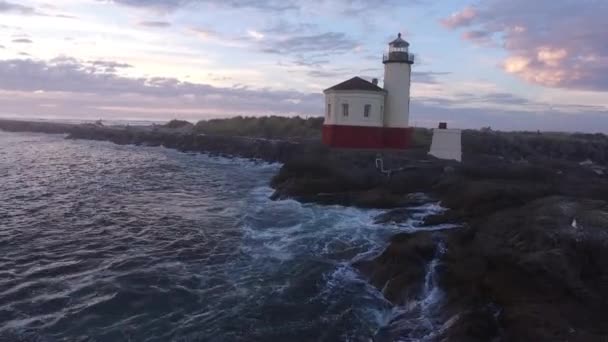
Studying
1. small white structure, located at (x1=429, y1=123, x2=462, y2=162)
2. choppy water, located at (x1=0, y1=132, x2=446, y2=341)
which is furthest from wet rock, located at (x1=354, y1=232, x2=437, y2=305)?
small white structure, located at (x1=429, y1=123, x2=462, y2=162)

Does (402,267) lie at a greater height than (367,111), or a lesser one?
lesser

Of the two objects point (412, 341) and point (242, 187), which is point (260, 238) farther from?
point (242, 187)

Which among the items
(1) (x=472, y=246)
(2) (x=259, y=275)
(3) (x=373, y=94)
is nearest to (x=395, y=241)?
(1) (x=472, y=246)

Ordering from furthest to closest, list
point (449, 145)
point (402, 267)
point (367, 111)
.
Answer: point (367, 111) → point (449, 145) → point (402, 267)

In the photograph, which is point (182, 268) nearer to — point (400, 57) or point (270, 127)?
point (400, 57)

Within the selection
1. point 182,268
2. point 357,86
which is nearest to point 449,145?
point 357,86

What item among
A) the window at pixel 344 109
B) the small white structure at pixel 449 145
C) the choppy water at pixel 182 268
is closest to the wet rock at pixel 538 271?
the choppy water at pixel 182 268
